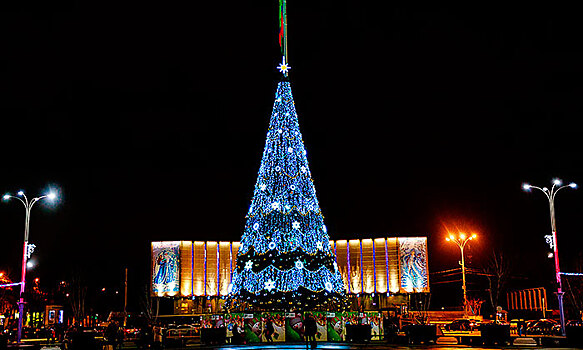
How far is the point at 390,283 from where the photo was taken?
165ft

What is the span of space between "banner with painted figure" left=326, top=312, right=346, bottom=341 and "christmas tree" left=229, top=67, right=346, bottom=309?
125 centimetres

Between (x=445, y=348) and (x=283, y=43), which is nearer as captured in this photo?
(x=445, y=348)

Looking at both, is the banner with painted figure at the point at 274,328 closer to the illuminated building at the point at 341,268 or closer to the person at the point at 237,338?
the person at the point at 237,338

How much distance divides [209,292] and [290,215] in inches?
653

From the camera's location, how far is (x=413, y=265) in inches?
1970

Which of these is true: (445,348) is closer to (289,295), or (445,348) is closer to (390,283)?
(289,295)

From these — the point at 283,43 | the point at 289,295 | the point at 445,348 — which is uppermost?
the point at 283,43

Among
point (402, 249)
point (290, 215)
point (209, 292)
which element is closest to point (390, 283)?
point (402, 249)

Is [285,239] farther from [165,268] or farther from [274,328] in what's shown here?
[165,268]

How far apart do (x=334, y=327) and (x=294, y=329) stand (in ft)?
7.05

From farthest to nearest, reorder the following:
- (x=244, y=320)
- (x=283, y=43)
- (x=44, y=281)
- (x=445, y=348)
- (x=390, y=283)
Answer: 1. (x=44, y=281)
2. (x=390, y=283)
3. (x=283, y=43)
4. (x=244, y=320)
5. (x=445, y=348)

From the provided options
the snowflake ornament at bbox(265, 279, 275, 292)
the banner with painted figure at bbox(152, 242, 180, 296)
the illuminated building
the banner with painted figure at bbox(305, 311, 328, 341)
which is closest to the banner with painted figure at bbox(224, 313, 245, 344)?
the snowflake ornament at bbox(265, 279, 275, 292)

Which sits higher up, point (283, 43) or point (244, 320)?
point (283, 43)

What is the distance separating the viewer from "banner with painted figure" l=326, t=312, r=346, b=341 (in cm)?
3538
